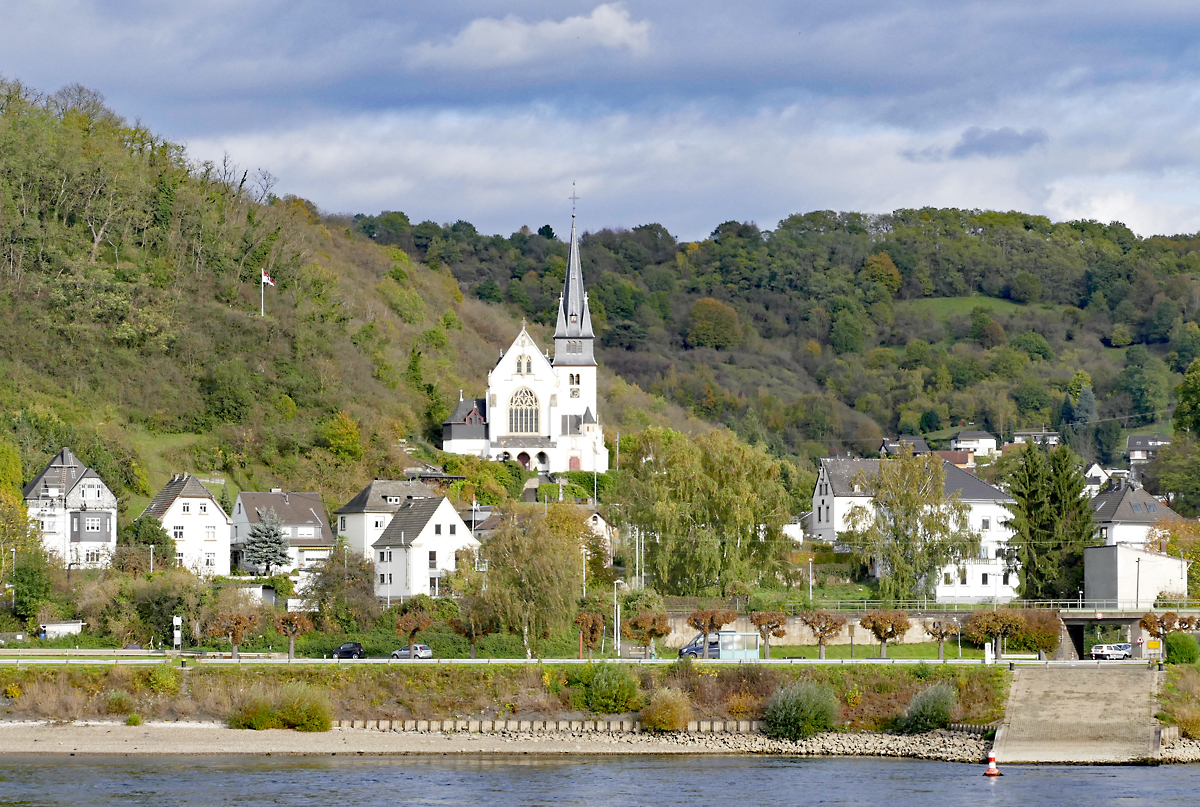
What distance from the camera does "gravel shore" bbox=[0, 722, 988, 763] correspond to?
1879 inches

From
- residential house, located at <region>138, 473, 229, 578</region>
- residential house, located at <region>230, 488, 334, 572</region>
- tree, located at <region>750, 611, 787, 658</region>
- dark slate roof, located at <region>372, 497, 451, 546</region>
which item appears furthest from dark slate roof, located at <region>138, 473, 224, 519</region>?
tree, located at <region>750, 611, 787, 658</region>

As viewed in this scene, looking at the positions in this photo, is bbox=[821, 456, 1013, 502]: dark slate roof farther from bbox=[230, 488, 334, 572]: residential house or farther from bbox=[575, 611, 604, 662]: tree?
bbox=[230, 488, 334, 572]: residential house

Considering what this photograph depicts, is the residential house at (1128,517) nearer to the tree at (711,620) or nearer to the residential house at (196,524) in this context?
the tree at (711,620)

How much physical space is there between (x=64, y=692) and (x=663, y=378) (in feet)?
429

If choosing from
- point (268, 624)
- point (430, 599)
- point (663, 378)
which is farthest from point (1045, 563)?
point (663, 378)

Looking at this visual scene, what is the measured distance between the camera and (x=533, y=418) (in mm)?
109875

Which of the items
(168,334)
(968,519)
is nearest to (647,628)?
(968,519)

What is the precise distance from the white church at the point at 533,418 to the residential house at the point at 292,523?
89.1ft

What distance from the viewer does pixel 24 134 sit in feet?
324

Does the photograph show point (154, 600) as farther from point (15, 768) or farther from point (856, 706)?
point (856, 706)

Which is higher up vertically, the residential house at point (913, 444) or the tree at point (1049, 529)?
the residential house at point (913, 444)

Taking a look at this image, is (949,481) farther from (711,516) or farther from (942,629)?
(942,629)

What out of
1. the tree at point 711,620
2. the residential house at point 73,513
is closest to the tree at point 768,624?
the tree at point 711,620

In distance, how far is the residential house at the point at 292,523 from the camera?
7675 cm
